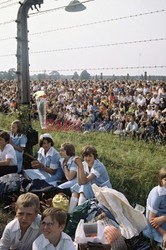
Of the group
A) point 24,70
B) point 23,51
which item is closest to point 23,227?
point 24,70

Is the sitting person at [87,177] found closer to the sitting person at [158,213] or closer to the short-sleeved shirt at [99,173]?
the short-sleeved shirt at [99,173]

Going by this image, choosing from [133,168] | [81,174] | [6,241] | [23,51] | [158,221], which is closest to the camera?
[6,241]

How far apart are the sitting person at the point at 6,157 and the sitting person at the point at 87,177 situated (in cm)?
134

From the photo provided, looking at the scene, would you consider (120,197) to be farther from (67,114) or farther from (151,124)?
(67,114)

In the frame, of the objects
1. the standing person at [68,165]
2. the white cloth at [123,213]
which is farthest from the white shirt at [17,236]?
the standing person at [68,165]

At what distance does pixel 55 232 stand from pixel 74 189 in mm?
1744

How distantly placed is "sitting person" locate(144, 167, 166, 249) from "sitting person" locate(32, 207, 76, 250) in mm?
1184

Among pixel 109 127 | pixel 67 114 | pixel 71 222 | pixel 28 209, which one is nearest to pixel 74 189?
pixel 71 222

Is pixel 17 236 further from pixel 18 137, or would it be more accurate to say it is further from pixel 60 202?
pixel 18 137

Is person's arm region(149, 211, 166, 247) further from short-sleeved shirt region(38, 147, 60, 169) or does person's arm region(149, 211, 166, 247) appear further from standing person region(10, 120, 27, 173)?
standing person region(10, 120, 27, 173)

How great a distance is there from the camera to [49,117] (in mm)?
15891

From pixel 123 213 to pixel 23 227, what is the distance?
4.12 ft

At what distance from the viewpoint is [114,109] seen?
46.5ft

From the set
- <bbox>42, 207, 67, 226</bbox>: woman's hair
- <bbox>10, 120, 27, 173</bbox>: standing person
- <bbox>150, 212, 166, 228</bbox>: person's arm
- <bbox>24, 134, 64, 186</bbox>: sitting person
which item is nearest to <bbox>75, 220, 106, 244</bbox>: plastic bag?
<bbox>42, 207, 67, 226</bbox>: woman's hair
